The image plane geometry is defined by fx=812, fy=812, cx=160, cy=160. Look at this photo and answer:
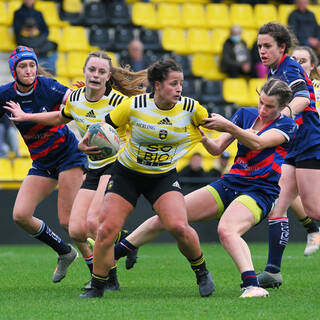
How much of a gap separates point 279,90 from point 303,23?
32.8 feet

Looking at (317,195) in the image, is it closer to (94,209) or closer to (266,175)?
(266,175)

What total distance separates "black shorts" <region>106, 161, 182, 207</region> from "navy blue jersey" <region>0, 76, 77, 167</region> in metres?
1.34

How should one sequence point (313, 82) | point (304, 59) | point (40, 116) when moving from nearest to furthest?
point (40, 116) < point (304, 59) < point (313, 82)

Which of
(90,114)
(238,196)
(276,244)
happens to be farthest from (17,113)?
(276,244)

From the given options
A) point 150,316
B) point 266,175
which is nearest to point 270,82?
point 266,175

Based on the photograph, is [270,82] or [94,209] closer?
[270,82]

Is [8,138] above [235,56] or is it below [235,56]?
→ below

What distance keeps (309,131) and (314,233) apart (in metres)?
1.64

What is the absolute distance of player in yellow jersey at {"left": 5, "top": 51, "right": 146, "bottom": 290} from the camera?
6816 mm

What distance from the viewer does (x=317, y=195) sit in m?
7.54

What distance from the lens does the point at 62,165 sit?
24.5ft

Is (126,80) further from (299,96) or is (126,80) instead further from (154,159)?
(299,96)

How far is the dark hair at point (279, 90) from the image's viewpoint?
6230mm

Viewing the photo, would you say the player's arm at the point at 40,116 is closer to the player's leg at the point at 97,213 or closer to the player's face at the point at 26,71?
the player's face at the point at 26,71
